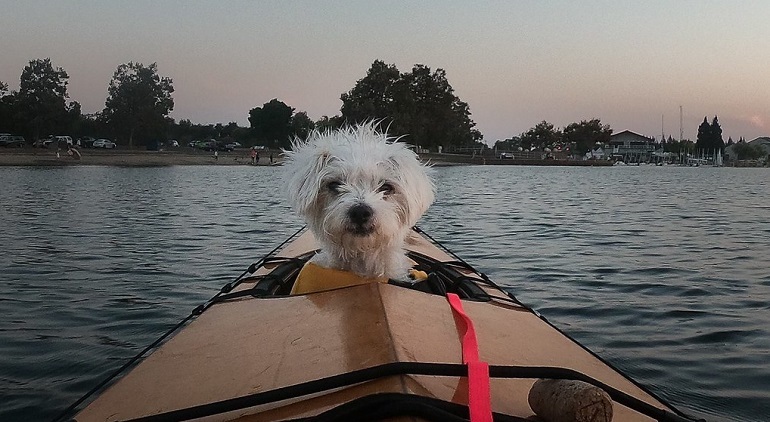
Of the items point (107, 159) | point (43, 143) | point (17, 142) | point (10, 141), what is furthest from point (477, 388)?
point (43, 143)

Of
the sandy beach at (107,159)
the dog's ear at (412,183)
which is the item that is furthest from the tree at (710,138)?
the dog's ear at (412,183)

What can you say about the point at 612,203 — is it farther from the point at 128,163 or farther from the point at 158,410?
the point at 128,163

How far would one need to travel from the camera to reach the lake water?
210 inches

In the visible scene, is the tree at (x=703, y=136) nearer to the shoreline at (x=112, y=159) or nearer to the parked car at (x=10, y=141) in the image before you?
the shoreline at (x=112, y=159)

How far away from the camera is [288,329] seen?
2777 mm

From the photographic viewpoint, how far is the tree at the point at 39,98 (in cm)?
8212

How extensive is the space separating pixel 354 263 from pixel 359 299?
1106 millimetres

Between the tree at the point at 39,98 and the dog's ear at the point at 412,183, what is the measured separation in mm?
89711

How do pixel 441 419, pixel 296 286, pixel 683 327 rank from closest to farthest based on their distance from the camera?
1. pixel 441 419
2. pixel 296 286
3. pixel 683 327

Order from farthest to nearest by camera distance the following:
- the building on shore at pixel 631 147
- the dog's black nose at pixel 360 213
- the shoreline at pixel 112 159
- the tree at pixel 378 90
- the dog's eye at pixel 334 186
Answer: the building on shore at pixel 631 147, the tree at pixel 378 90, the shoreline at pixel 112 159, the dog's eye at pixel 334 186, the dog's black nose at pixel 360 213

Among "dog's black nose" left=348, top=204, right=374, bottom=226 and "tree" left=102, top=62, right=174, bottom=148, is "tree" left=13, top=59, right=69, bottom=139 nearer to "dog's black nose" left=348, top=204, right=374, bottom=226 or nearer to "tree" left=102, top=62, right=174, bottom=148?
"tree" left=102, top=62, right=174, bottom=148

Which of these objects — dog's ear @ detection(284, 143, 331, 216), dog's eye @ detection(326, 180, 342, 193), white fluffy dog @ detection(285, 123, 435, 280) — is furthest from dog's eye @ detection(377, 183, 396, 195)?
dog's ear @ detection(284, 143, 331, 216)

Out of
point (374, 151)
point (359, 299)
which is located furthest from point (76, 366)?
point (359, 299)

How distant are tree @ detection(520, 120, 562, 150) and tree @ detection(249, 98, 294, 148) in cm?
6276
